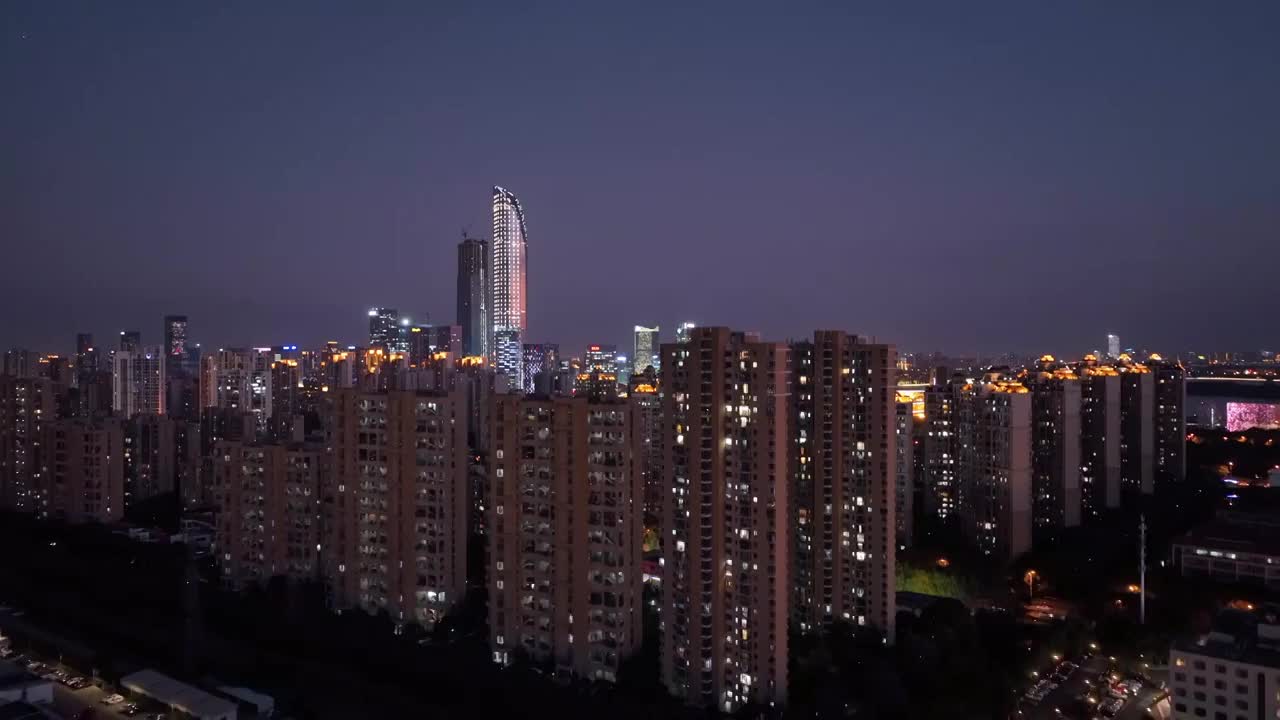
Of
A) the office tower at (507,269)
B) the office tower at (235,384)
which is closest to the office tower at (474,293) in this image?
the office tower at (507,269)

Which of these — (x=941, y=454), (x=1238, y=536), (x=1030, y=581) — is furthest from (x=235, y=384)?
(x=1238, y=536)

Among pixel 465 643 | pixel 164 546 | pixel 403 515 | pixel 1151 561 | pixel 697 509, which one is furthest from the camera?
pixel 164 546

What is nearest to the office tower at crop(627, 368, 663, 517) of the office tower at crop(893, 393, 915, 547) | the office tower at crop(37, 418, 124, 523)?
the office tower at crop(893, 393, 915, 547)

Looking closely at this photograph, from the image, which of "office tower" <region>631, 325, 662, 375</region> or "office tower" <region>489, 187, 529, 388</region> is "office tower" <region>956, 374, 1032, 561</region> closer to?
"office tower" <region>631, 325, 662, 375</region>

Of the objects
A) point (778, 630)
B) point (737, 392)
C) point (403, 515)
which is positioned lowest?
point (778, 630)

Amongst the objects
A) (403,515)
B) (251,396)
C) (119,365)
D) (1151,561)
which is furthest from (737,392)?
(119,365)

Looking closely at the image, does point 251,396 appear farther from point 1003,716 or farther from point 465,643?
point 1003,716

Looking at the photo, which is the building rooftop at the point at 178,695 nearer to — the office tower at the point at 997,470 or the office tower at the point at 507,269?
the office tower at the point at 997,470
